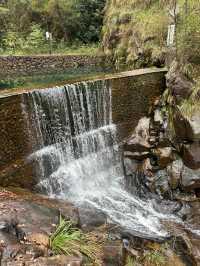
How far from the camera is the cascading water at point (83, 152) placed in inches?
274

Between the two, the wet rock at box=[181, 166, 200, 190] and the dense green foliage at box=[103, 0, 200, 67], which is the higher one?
the dense green foliage at box=[103, 0, 200, 67]

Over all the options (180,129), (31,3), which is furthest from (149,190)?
(31,3)

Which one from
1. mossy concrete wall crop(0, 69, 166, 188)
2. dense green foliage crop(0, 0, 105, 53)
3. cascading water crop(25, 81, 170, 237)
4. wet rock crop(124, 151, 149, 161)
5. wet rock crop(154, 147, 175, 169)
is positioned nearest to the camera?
mossy concrete wall crop(0, 69, 166, 188)

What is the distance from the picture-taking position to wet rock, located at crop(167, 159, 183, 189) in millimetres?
7369

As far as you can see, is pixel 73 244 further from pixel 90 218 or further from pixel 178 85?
pixel 178 85

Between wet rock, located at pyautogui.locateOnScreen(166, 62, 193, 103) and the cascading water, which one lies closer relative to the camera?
the cascading water

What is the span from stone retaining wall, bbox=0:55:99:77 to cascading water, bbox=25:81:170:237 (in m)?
6.03

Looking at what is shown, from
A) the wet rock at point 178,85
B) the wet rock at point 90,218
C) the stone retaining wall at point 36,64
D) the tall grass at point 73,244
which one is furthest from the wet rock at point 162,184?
the stone retaining wall at point 36,64

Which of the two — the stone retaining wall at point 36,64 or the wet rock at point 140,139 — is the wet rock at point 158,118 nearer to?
the wet rock at point 140,139

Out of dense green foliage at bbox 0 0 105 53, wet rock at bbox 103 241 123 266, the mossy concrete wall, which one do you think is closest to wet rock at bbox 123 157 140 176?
the mossy concrete wall

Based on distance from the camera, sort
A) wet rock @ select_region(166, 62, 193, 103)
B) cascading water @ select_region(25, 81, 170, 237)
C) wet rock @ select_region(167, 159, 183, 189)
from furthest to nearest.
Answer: wet rock @ select_region(166, 62, 193, 103), wet rock @ select_region(167, 159, 183, 189), cascading water @ select_region(25, 81, 170, 237)

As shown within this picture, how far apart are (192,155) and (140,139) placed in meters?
1.48

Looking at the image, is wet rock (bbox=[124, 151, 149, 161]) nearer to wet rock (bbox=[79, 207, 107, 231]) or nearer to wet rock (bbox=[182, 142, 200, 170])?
wet rock (bbox=[182, 142, 200, 170])

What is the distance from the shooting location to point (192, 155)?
7242 millimetres
